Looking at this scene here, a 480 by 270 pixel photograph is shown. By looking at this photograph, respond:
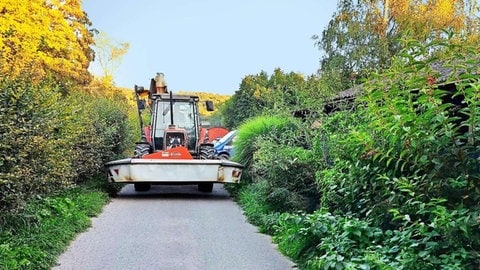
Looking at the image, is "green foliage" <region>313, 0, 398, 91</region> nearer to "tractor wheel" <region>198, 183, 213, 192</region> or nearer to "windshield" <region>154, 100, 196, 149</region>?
"windshield" <region>154, 100, 196, 149</region>

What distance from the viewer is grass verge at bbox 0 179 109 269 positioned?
5.48m

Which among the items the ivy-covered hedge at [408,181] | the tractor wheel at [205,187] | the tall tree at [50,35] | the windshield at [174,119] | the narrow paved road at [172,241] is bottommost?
the narrow paved road at [172,241]

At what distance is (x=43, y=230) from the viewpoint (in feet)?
22.0

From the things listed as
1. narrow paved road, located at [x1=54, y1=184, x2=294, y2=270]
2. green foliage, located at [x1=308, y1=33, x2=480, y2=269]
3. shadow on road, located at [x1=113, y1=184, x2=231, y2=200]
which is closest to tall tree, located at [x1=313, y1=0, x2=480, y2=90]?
shadow on road, located at [x1=113, y1=184, x2=231, y2=200]

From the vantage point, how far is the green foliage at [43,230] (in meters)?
5.47

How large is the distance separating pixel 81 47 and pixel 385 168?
88.0 feet

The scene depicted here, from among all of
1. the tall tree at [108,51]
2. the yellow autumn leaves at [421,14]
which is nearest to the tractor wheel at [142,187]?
the yellow autumn leaves at [421,14]

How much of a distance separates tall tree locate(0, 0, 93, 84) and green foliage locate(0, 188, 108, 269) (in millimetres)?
Answer: 9540

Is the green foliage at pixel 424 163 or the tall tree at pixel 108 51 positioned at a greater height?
the tall tree at pixel 108 51

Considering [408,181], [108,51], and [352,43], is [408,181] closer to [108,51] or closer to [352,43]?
[352,43]

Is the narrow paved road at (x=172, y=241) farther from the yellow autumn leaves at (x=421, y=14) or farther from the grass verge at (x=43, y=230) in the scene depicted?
the yellow autumn leaves at (x=421, y=14)

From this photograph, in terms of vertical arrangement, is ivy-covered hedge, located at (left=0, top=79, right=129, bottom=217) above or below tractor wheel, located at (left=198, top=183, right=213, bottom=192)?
above

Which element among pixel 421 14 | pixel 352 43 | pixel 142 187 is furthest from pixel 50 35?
pixel 421 14

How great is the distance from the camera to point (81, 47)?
1166 inches
